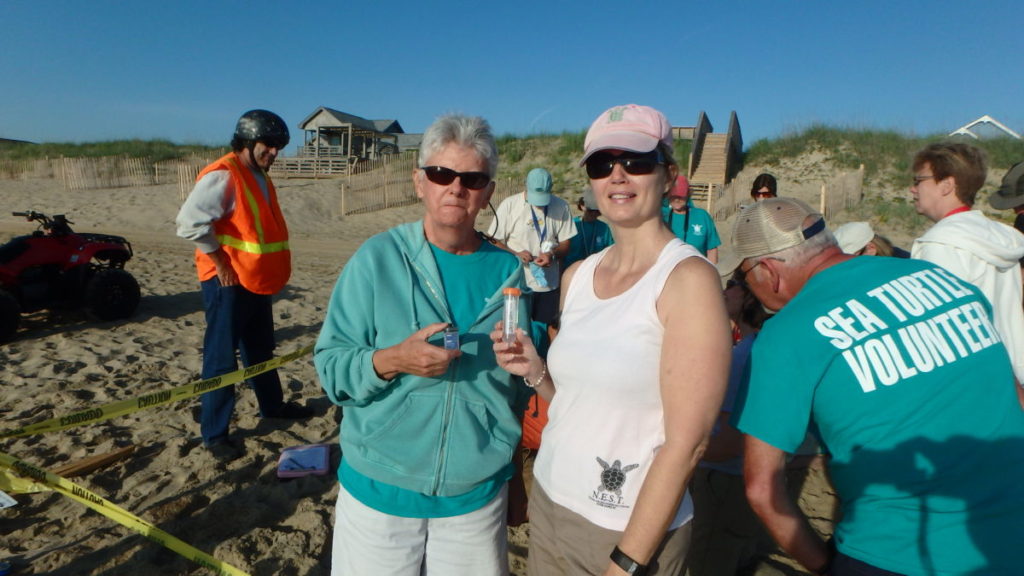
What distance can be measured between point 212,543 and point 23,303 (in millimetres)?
4986

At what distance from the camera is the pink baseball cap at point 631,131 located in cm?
156

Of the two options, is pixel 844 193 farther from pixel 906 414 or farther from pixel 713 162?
pixel 906 414

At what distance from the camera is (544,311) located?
2035 millimetres

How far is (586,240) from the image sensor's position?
5836mm

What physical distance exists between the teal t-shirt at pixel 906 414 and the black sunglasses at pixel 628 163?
0.56m

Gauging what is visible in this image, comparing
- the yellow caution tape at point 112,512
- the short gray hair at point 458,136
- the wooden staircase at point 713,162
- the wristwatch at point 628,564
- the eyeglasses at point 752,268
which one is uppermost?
the wooden staircase at point 713,162

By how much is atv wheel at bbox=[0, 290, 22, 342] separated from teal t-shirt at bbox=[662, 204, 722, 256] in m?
6.70

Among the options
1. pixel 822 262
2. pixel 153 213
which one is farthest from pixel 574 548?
pixel 153 213

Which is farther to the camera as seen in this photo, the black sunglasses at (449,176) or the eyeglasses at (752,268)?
the black sunglasses at (449,176)

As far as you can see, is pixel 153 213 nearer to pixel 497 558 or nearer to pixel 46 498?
pixel 46 498

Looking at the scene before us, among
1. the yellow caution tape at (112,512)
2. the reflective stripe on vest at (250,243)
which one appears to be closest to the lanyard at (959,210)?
the yellow caution tape at (112,512)

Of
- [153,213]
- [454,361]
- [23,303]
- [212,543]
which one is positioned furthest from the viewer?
[153,213]

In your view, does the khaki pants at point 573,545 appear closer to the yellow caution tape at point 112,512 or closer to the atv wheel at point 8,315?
the yellow caution tape at point 112,512

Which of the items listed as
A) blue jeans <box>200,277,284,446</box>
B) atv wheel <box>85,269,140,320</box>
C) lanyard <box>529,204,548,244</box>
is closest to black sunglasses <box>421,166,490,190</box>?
blue jeans <box>200,277,284,446</box>
